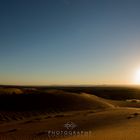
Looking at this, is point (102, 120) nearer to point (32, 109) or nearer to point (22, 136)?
point (22, 136)

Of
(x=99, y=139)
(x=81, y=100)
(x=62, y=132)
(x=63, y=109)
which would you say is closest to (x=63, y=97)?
(x=81, y=100)

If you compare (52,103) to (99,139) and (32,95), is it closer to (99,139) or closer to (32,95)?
(32,95)

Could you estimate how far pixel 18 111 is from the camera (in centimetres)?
2536

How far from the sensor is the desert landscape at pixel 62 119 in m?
12.4

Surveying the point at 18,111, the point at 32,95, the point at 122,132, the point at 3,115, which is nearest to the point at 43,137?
the point at 122,132

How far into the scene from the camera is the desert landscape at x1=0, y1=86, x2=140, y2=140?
12.4 m

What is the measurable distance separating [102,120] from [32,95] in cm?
1635

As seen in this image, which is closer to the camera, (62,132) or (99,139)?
(99,139)

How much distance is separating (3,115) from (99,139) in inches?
539

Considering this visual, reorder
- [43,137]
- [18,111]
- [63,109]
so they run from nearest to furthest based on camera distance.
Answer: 1. [43,137]
2. [18,111]
3. [63,109]

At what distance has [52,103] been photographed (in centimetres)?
2933

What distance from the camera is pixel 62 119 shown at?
717 inches

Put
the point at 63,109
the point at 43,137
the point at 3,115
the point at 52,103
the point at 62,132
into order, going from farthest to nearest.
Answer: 1. the point at 52,103
2. the point at 63,109
3. the point at 3,115
4. the point at 62,132
5. the point at 43,137

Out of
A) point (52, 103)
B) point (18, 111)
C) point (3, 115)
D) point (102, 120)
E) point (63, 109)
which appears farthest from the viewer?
point (52, 103)
